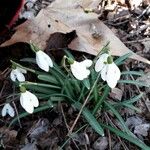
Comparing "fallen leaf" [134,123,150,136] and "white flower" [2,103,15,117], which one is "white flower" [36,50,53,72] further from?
"fallen leaf" [134,123,150,136]

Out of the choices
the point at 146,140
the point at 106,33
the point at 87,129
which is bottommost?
the point at 146,140

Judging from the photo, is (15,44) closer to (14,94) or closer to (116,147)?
(14,94)

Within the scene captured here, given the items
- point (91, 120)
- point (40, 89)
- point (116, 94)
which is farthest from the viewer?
point (116, 94)

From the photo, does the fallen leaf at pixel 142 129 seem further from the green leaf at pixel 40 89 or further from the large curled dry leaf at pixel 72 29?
the green leaf at pixel 40 89

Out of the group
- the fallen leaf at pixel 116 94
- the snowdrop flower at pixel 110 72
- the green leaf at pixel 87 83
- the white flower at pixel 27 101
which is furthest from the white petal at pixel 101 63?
the fallen leaf at pixel 116 94

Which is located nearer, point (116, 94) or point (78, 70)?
point (78, 70)

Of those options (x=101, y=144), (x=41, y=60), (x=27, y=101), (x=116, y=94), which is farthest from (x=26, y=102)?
(x=116, y=94)

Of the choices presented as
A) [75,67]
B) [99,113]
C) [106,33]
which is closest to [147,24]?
[106,33]

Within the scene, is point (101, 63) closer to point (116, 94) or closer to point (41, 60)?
point (41, 60)
